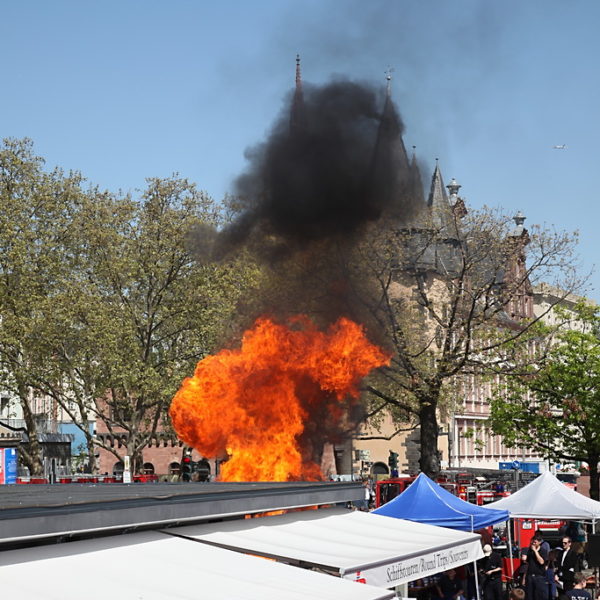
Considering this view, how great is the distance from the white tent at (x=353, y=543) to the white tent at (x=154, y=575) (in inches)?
29.2

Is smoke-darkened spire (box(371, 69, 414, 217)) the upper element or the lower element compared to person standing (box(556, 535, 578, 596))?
upper

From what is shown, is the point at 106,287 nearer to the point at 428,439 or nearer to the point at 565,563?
the point at 428,439

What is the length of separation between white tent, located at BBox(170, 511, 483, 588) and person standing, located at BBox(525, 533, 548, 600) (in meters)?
2.33

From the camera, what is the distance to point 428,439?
33031mm

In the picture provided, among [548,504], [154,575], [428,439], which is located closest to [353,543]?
[154,575]

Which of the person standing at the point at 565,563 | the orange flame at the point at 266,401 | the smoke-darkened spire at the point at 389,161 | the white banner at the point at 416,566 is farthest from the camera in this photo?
the smoke-darkened spire at the point at 389,161

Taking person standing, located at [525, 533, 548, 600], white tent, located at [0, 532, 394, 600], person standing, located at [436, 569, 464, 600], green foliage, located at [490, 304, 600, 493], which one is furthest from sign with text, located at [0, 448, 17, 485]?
green foliage, located at [490, 304, 600, 493]

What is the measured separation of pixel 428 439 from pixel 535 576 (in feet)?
51.7

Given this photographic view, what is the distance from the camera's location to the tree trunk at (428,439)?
107 ft

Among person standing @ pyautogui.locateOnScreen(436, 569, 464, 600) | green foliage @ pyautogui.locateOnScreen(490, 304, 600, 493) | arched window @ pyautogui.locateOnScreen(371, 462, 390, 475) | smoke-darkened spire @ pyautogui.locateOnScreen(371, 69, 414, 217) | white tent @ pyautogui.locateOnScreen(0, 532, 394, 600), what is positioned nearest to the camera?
white tent @ pyautogui.locateOnScreen(0, 532, 394, 600)

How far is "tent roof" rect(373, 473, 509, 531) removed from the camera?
1923 centimetres

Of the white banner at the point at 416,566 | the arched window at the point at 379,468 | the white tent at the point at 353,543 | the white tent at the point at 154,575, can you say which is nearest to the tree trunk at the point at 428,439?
the white banner at the point at 416,566

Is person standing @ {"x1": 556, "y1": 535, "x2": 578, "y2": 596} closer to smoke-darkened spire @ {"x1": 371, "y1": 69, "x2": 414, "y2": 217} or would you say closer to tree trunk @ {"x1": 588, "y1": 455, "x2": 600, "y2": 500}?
smoke-darkened spire @ {"x1": 371, "y1": 69, "x2": 414, "y2": 217}

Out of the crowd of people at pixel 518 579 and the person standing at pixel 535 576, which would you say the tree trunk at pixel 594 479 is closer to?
the crowd of people at pixel 518 579
